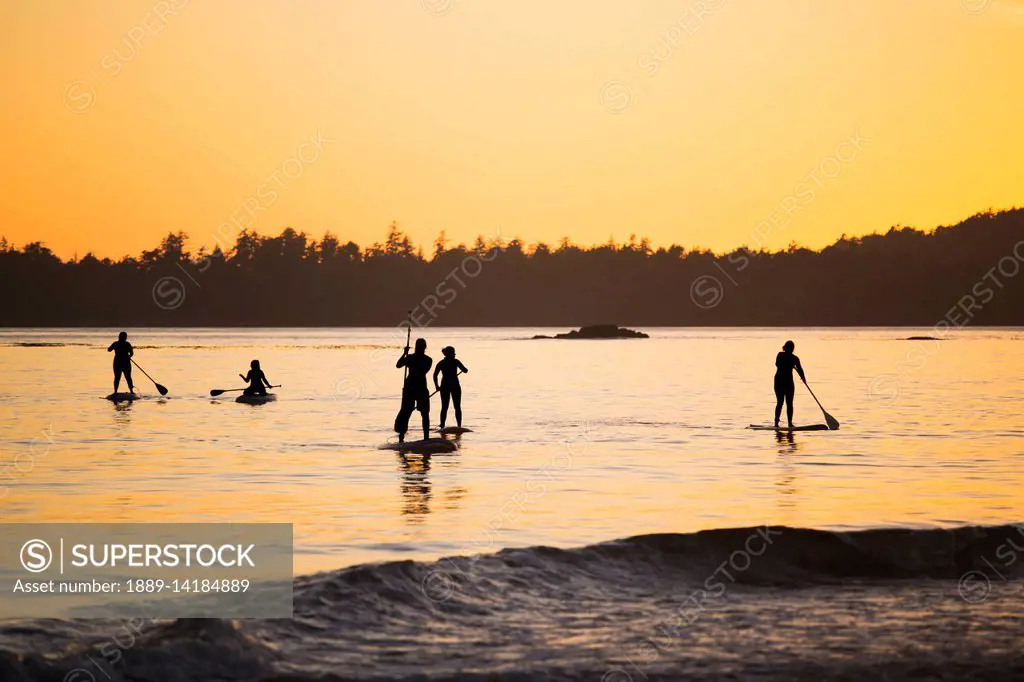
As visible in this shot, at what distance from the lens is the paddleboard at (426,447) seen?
2589 centimetres

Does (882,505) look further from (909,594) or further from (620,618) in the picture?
(620,618)

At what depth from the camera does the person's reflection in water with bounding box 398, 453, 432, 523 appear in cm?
1773

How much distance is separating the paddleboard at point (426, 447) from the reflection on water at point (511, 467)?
466mm

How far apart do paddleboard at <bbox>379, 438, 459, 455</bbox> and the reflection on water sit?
0.47 m

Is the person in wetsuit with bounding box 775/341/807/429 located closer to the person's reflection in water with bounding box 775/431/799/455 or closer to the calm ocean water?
the person's reflection in water with bounding box 775/431/799/455

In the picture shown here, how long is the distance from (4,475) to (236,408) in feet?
61.4

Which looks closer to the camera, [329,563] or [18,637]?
[18,637]

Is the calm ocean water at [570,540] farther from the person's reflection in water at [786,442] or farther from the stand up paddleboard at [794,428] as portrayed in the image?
the stand up paddleboard at [794,428]

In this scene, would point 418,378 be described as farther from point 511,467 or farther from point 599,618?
point 599,618

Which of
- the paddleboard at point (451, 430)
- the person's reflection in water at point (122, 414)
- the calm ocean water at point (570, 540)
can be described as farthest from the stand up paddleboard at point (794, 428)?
the person's reflection in water at point (122, 414)

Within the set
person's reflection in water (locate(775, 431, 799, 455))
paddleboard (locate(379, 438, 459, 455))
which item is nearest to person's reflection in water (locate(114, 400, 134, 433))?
paddleboard (locate(379, 438, 459, 455))

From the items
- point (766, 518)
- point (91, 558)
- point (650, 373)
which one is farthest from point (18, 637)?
point (650, 373)

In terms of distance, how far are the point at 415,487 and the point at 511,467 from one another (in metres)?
3.43

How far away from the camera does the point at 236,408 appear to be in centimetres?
4047
